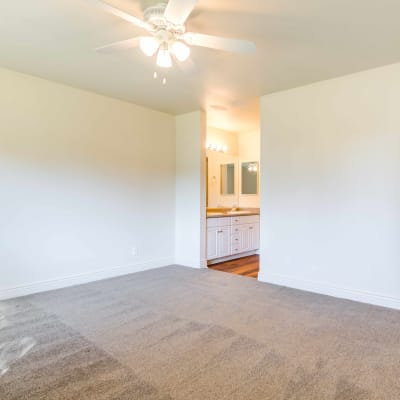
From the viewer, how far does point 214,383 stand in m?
1.82

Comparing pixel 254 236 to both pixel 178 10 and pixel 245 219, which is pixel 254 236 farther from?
pixel 178 10

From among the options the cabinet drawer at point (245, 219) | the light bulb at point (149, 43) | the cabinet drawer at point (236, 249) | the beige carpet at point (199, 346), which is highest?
the light bulb at point (149, 43)

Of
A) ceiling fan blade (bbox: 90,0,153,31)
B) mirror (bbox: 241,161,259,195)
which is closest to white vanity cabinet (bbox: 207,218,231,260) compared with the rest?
mirror (bbox: 241,161,259,195)

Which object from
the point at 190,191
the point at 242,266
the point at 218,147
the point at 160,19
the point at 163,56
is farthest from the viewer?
the point at 218,147

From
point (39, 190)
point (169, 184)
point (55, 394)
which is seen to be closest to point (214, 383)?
point (55, 394)

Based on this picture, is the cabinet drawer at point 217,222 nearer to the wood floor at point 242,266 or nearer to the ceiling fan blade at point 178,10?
the wood floor at point 242,266

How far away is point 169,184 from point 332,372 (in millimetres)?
3640

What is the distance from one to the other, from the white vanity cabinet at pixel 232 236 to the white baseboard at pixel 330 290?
1185 mm

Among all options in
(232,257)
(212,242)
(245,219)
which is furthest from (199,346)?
(245,219)

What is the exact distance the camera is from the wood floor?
4.58m

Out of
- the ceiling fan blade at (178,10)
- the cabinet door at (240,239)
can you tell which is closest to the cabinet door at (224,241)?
the cabinet door at (240,239)

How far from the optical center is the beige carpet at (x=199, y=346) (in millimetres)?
1772

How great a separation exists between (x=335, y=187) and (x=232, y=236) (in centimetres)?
234

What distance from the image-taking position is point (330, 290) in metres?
3.45
